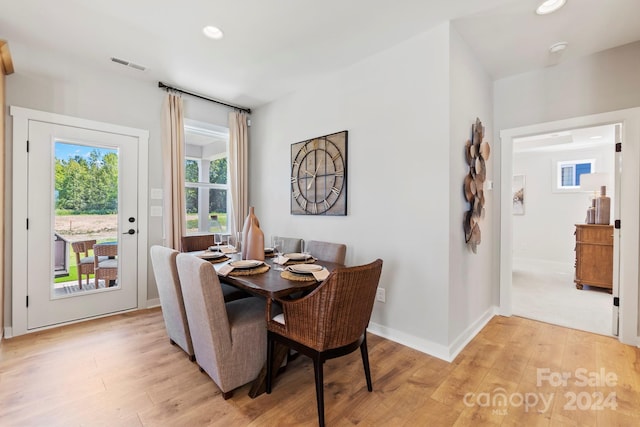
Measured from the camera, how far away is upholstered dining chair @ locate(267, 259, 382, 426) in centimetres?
151

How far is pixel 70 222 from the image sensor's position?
2.96 m

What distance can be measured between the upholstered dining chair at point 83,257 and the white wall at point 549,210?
752 centimetres

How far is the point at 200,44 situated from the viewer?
2.62 metres

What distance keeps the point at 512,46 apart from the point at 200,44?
2.85 metres

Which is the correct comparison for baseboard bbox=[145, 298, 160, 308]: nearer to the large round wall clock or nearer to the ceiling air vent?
the large round wall clock

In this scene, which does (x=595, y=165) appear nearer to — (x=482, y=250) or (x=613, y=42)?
(x=613, y=42)

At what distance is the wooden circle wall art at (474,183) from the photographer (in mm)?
2596

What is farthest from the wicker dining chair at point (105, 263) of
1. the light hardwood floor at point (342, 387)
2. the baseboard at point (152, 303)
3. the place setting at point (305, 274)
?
the place setting at point (305, 274)

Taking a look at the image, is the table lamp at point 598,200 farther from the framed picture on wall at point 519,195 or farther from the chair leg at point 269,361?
the chair leg at point 269,361

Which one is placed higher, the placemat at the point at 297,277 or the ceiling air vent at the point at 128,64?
the ceiling air vent at the point at 128,64

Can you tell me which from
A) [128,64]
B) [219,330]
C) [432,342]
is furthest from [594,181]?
[128,64]

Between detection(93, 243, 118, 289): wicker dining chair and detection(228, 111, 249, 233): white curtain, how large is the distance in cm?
146

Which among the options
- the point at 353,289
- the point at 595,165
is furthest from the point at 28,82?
the point at 595,165

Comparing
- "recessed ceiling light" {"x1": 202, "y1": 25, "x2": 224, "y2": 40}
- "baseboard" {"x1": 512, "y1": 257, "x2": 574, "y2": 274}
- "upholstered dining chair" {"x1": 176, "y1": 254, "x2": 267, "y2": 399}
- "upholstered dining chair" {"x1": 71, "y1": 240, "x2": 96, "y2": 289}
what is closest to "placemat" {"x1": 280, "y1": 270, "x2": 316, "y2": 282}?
"upholstered dining chair" {"x1": 176, "y1": 254, "x2": 267, "y2": 399}
